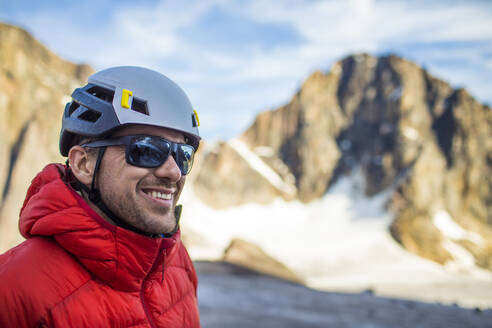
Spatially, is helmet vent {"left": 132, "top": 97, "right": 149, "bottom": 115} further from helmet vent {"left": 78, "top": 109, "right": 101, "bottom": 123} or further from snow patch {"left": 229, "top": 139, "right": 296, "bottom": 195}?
snow patch {"left": 229, "top": 139, "right": 296, "bottom": 195}

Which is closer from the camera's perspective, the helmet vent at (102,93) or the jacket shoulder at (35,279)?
the jacket shoulder at (35,279)

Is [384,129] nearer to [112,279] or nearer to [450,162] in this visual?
[450,162]

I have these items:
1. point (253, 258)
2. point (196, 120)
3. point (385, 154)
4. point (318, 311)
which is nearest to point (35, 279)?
point (196, 120)

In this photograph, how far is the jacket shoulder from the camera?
4.29 ft

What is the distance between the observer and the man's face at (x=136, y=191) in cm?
169

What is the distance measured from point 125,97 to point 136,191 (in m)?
0.49

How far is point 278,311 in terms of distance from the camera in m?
8.09

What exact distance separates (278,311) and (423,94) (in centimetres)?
6070

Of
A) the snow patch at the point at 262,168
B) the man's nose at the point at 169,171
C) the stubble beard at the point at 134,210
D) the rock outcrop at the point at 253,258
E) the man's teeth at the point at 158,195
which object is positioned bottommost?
the rock outcrop at the point at 253,258

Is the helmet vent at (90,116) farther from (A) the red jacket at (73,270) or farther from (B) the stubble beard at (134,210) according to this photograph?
(B) the stubble beard at (134,210)

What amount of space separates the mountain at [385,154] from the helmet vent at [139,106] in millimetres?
45761

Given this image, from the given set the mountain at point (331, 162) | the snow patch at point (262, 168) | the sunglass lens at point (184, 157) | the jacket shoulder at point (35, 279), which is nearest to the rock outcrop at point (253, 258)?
the mountain at point (331, 162)

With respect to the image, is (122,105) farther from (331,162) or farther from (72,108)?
(331,162)

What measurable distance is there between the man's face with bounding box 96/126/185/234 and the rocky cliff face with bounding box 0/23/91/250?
106 feet
